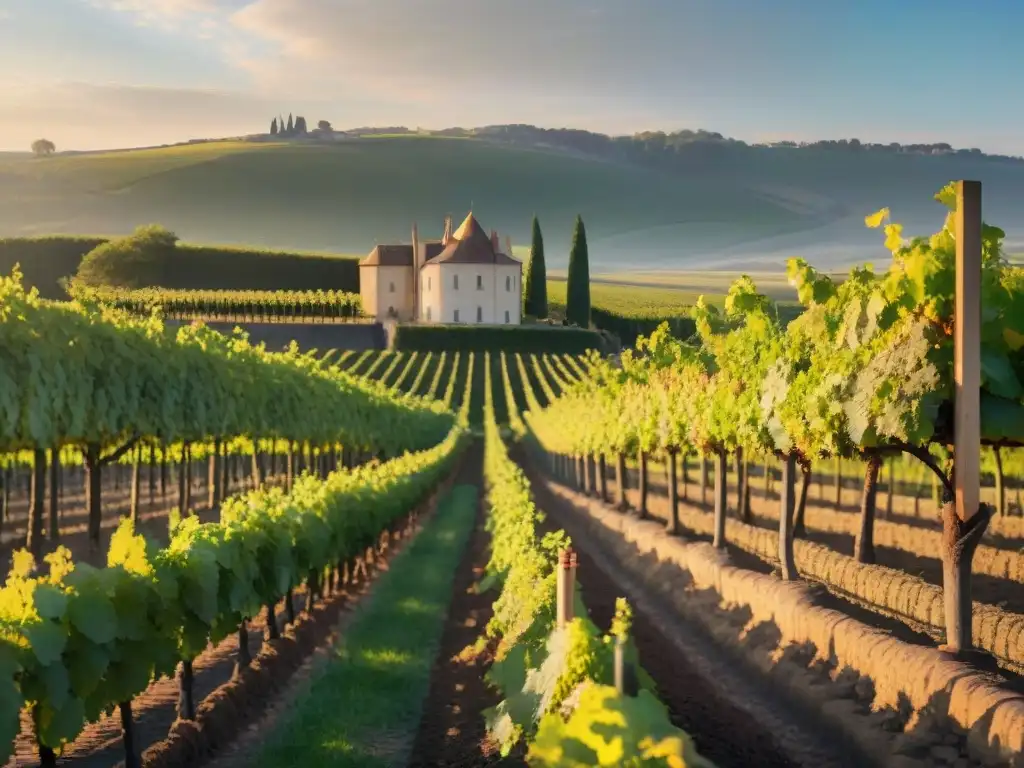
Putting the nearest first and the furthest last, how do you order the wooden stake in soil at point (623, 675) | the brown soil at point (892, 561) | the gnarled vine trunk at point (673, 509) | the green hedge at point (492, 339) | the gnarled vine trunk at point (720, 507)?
the wooden stake in soil at point (623, 675) < the brown soil at point (892, 561) < the gnarled vine trunk at point (720, 507) < the gnarled vine trunk at point (673, 509) < the green hedge at point (492, 339)

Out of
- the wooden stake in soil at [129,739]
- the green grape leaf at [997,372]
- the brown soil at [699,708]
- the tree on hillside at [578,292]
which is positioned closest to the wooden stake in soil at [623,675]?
the brown soil at [699,708]

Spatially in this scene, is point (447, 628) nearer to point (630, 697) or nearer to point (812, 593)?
point (812, 593)

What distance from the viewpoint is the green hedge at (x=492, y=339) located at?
124 m

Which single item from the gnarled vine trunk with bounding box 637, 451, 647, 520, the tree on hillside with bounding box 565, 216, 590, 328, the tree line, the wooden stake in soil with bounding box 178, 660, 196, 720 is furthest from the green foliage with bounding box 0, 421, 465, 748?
the tree on hillside with bounding box 565, 216, 590, 328

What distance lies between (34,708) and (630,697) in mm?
4506

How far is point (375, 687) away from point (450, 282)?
12891cm

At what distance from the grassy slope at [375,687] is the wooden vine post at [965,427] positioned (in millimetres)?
5372

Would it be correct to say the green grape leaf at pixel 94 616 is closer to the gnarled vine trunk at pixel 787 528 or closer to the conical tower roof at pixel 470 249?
the gnarled vine trunk at pixel 787 528

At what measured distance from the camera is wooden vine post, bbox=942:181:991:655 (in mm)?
10672

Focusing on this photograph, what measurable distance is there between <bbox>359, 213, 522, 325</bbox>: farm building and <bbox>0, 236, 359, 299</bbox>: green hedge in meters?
30.7

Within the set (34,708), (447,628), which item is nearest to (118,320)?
(447,628)

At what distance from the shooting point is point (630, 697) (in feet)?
21.7

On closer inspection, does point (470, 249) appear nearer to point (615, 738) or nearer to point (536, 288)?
point (536, 288)

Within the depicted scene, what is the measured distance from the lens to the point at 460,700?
13.4 metres
